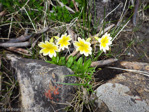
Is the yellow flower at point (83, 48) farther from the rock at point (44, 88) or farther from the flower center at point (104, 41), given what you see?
the rock at point (44, 88)

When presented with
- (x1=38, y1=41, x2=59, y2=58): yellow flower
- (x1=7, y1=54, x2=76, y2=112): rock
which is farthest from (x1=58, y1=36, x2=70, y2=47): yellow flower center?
(x1=7, y1=54, x2=76, y2=112): rock

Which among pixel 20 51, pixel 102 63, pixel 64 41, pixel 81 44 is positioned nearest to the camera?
pixel 81 44

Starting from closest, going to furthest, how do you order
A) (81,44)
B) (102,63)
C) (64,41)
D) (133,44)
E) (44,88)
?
(44,88) → (81,44) → (64,41) → (102,63) → (133,44)

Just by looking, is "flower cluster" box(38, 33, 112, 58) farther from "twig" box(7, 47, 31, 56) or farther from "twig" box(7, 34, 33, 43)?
"twig" box(7, 34, 33, 43)

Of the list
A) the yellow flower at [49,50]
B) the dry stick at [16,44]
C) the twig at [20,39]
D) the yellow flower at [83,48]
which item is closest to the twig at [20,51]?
the dry stick at [16,44]

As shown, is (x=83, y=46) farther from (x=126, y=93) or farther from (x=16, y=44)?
(x=16, y=44)

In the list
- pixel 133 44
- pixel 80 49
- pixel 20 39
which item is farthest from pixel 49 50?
pixel 133 44
